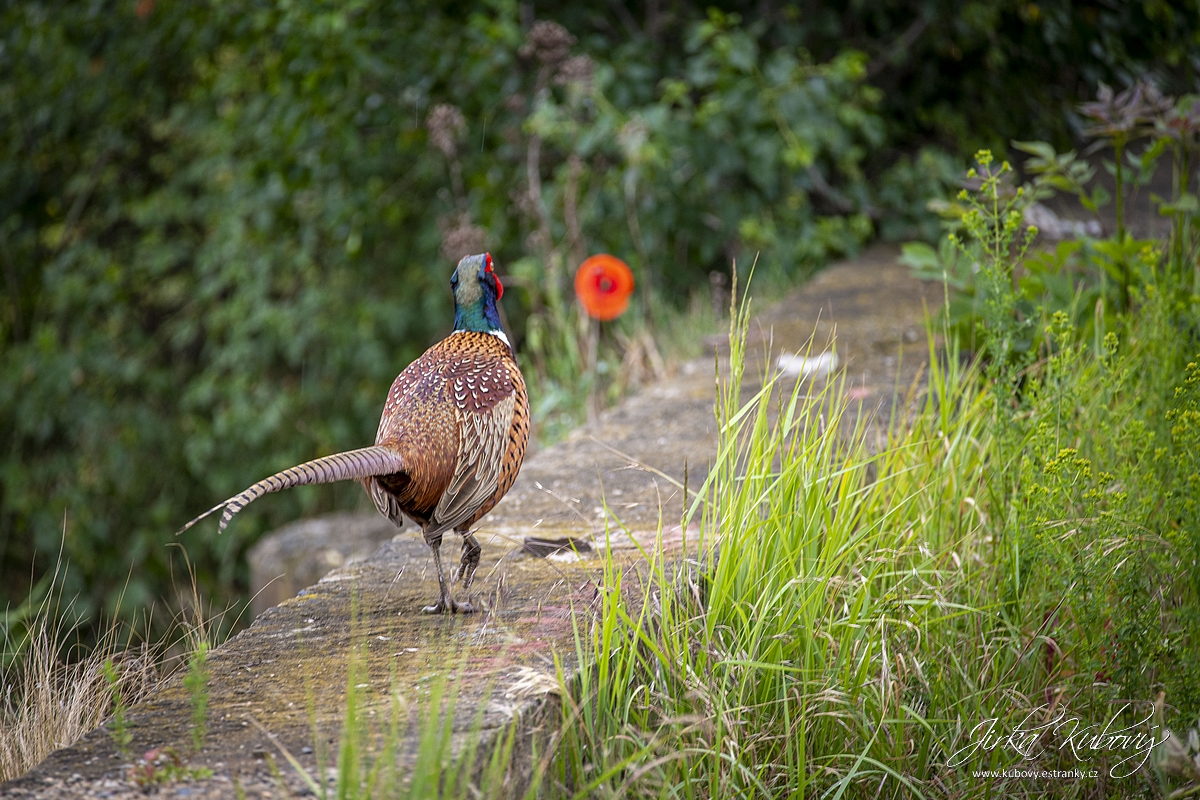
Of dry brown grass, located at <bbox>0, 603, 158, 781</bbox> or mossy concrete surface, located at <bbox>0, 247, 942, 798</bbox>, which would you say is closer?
mossy concrete surface, located at <bbox>0, 247, 942, 798</bbox>

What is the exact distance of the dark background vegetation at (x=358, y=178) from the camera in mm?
5535

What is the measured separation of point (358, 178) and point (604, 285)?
237cm

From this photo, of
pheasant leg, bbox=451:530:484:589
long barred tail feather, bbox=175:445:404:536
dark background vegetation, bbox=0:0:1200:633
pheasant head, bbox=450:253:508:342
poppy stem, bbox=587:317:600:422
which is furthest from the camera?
dark background vegetation, bbox=0:0:1200:633

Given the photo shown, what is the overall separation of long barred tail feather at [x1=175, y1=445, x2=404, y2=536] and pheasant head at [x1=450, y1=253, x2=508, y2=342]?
0.50 m

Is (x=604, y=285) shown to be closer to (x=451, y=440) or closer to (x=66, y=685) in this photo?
(x=451, y=440)

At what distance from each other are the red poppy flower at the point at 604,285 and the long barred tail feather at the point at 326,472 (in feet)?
7.02

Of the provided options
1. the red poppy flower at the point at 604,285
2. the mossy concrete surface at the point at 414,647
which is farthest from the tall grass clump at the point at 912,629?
the red poppy flower at the point at 604,285

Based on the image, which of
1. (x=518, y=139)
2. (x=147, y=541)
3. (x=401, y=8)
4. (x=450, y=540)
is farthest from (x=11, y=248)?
(x=450, y=540)

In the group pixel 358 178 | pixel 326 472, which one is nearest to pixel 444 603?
pixel 326 472

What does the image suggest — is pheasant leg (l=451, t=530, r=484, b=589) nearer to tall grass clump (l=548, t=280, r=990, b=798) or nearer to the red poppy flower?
tall grass clump (l=548, t=280, r=990, b=798)

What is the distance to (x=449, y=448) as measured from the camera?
7.14 feet

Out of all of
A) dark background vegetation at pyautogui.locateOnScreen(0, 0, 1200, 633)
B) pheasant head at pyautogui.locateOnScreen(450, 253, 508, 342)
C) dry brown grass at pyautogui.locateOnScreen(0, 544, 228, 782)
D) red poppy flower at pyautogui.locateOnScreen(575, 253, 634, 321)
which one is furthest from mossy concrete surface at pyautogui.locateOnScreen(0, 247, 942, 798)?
dark background vegetation at pyautogui.locateOnScreen(0, 0, 1200, 633)

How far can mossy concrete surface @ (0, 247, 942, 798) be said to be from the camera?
1637 millimetres

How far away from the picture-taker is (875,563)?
2.20 m
